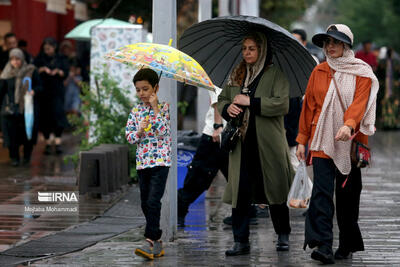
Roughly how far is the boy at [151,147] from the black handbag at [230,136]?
0.48 meters

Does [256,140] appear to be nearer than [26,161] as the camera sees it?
Yes

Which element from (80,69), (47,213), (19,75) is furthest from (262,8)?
(47,213)

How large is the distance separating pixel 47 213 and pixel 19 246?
76.6 inches

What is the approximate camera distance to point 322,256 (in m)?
7.26

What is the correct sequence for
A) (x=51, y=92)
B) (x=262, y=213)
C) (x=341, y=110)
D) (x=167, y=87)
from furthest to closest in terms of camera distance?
1. (x=51, y=92)
2. (x=262, y=213)
3. (x=167, y=87)
4. (x=341, y=110)

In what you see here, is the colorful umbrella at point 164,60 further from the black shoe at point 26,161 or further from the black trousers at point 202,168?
the black shoe at point 26,161

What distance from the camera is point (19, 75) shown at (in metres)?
14.5

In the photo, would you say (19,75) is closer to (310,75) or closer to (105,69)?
(105,69)

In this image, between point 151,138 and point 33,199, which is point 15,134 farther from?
point 151,138

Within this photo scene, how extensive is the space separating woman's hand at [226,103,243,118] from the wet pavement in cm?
115

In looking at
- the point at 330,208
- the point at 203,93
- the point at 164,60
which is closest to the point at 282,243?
the point at 330,208

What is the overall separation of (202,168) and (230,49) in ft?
4.93

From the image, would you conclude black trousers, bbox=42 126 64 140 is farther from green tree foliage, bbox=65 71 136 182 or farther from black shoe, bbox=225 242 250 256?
black shoe, bbox=225 242 250 256

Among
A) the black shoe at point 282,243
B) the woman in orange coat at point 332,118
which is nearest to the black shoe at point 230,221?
the black shoe at point 282,243
